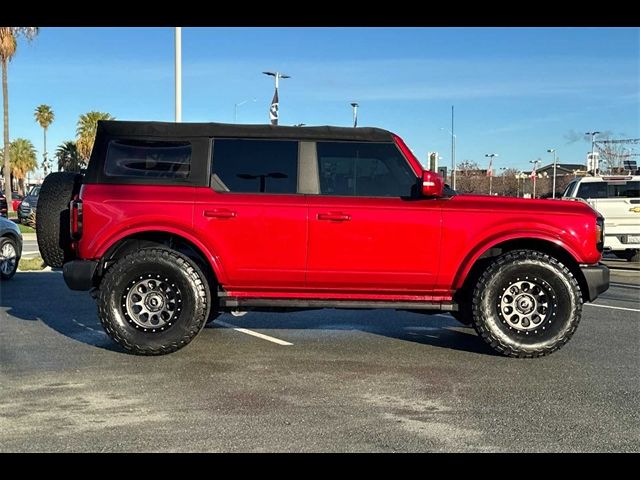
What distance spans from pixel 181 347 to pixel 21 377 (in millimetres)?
1328

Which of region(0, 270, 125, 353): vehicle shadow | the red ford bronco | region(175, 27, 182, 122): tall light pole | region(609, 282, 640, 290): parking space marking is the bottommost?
region(0, 270, 125, 353): vehicle shadow

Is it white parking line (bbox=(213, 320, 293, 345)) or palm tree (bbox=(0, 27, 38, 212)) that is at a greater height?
palm tree (bbox=(0, 27, 38, 212))

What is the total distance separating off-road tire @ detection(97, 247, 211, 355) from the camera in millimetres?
A: 5668

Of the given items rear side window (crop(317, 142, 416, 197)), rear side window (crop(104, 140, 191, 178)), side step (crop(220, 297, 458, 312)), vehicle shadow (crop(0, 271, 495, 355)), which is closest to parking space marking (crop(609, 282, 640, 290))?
vehicle shadow (crop(0, 271, 495, 355))

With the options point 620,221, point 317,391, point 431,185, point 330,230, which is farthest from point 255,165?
point 620,221

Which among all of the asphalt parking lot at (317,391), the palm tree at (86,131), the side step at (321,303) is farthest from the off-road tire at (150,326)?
the palm tree at (86,131)

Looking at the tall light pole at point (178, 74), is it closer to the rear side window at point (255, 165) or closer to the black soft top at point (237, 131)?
the black soft top at point (237, 131)

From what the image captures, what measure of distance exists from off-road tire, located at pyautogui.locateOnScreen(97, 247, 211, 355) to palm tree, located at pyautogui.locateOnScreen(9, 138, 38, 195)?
87439mm

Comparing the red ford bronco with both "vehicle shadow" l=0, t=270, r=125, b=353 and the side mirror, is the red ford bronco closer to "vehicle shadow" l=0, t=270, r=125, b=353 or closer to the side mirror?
the side mirror

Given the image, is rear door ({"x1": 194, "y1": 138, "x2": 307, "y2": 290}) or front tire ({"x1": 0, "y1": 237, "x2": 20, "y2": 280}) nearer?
rear door ({"x1": 194, "y1": 138, "x2": 307, "y2": 290})

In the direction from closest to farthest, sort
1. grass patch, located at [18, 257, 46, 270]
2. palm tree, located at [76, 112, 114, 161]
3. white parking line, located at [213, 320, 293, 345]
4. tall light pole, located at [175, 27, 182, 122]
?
white parking line, located at [213, 320, 293, 345]
grass patch, located at [18, 257, 46, 270]
tall light pole, located at [175, 27, 182, 122]
palm tree, located at [76, 112, 114, 161]

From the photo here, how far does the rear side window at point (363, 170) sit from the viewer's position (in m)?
5.86

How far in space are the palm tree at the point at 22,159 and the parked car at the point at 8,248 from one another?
81160 millimetres
